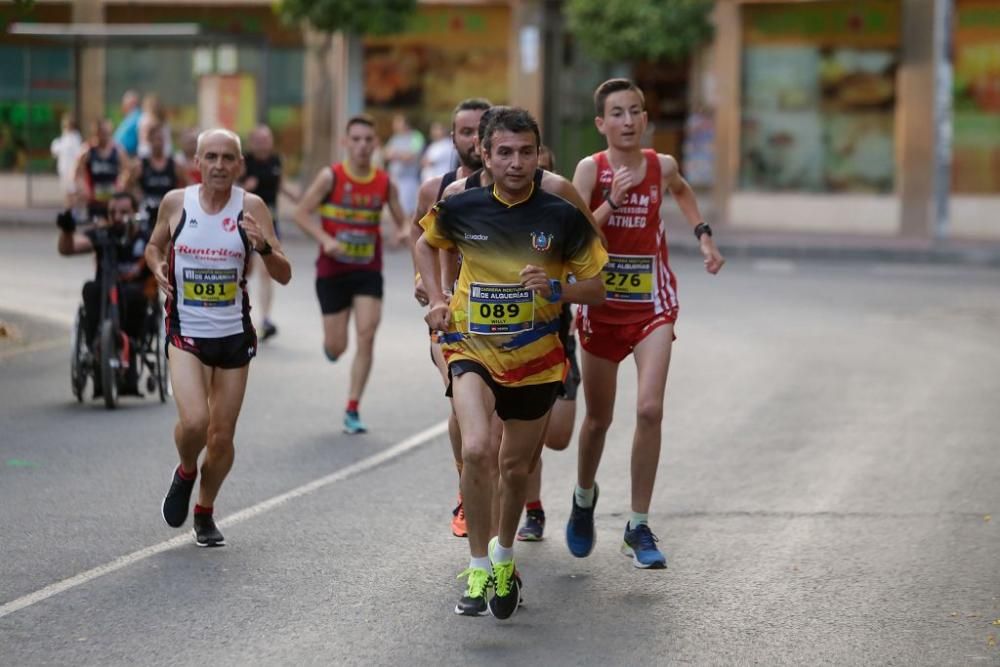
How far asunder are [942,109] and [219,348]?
75.4 feet

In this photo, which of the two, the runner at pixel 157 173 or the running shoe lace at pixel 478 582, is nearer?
the running shoe lace at pixel 478 582

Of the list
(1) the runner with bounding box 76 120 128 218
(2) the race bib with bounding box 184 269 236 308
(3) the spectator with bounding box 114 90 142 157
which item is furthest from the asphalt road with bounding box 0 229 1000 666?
(3) the spectator with bounding box 114 90 142 157

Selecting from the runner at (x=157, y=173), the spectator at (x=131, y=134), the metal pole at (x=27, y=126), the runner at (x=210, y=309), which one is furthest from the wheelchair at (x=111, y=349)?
the metal pole at (x=27, y=126)

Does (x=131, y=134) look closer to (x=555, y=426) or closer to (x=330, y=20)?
(x=330, y=20)

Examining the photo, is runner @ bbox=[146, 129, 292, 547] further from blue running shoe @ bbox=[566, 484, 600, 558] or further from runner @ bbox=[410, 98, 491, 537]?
blue running shoe @ bbox=[566, 484, 600, 558]

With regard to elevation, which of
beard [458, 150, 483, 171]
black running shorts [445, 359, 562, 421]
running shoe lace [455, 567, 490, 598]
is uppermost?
beard [458, 150, 483, 171]

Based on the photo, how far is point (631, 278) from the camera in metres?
8.00

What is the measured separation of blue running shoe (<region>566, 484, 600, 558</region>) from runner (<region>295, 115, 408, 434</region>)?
3.95 m

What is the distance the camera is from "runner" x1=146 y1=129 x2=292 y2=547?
811 centimetres

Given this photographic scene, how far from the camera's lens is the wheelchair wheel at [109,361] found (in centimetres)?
1219

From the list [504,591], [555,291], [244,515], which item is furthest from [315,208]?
[504,591]

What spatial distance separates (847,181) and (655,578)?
27.0 meters

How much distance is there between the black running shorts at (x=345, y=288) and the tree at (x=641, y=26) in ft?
72.8

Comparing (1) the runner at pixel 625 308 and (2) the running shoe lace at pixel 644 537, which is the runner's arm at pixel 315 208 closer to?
(1) the runner at pixel 625 308
